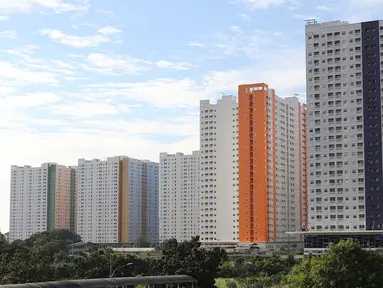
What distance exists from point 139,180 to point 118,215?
1120cm

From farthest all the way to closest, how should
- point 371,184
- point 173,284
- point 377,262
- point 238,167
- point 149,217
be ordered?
point 149,217, point 238,167, point 371,184, point 173,284, point 377,262

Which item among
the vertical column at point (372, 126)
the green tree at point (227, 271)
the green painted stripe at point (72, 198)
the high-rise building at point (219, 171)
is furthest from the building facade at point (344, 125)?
the green painted stripe at point (72, 198)

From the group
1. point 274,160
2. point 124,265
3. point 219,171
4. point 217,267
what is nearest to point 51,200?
point 219,171

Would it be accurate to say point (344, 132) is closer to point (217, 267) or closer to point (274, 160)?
point (274, 160)

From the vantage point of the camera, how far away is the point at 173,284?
4966 cm

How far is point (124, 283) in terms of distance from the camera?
43062mm

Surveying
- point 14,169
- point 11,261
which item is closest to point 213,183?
point 14,169

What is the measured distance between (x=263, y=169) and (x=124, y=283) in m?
85.4

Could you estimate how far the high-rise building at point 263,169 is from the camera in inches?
4971

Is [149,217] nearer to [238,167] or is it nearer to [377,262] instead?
[238,167]

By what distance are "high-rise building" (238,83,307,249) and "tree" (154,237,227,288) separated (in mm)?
67559

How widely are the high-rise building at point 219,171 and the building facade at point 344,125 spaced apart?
37.6 meters

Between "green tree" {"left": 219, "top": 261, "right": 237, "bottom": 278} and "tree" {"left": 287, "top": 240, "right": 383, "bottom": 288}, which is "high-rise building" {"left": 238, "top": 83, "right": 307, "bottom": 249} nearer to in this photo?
"green tree" {"left": 219, "top": 261, "right": 237, "bottom": 278}

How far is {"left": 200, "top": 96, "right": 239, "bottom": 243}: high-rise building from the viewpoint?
136000 millimetres
